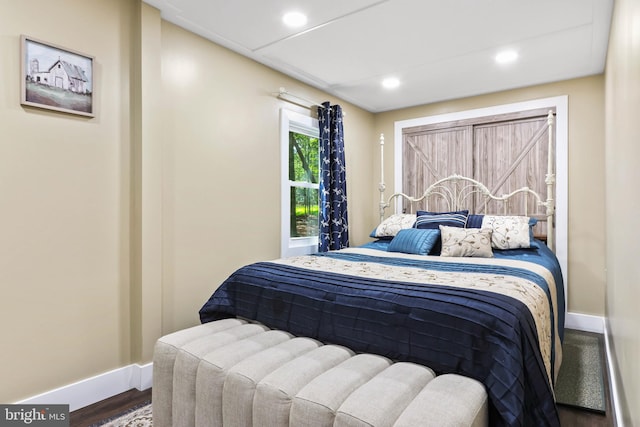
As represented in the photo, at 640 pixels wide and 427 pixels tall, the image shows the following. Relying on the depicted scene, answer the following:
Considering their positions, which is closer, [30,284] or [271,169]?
[30,284]

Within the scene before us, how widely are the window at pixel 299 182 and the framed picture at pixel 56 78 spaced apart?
1.67 metres

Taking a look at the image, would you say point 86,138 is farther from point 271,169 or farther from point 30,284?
point 271,169

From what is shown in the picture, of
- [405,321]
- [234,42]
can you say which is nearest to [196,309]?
[405,321]

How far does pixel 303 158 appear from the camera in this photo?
3.90 metres

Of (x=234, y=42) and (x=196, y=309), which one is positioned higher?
(x=234, y=42)

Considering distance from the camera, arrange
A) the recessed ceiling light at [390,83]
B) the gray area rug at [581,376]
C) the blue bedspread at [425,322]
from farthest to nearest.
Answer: the recessed ceiling light at [390,83], the gray area rug at [581,376], the blue bedspread at [425,322]

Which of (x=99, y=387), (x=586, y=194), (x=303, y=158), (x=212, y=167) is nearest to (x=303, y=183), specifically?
(x=303, y=158)

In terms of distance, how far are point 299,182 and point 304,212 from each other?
1.12 feet

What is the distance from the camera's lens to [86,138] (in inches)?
85.0

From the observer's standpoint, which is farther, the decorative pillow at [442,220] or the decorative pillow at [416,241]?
the decorative pillow at [442,220]

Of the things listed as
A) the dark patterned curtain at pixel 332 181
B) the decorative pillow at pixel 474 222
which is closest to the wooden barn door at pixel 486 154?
the decorative pillow at pixel 474 222

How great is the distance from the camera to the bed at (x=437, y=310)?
54.7 inches

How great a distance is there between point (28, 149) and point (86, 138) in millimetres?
300

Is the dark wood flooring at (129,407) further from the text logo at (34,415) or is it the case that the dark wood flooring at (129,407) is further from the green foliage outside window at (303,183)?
the green foliage outside window at (303,183)
